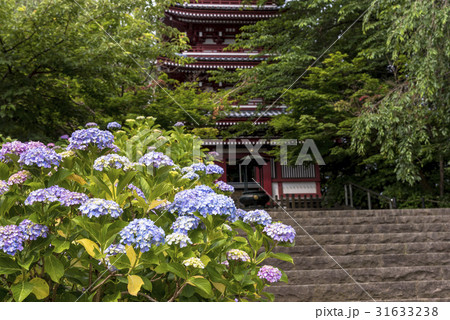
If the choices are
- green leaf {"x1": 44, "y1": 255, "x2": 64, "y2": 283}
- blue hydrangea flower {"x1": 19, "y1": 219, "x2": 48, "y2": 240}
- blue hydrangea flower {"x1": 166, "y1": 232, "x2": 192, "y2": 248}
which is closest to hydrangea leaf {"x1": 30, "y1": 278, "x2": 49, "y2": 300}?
green leaf {"x1": 44, "y1": 255, "x2": 64, "y2": 283}

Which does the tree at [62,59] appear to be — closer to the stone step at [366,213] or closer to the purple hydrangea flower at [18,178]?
the stone step at [366,213]

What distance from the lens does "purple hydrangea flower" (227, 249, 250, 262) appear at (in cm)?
179

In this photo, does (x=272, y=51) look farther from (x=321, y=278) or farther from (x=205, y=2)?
(x=321, y=278)

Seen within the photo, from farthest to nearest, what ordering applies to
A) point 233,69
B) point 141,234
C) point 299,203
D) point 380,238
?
point 233,69 → point 299,203 → point 380,238 → point 141,234

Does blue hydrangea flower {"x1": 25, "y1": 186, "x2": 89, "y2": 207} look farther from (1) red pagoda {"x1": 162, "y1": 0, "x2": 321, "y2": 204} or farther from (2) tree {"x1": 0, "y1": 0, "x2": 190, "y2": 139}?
(1) red pagoda {"x1": 162, "y1": 0, "x2": 321, "y2": 204}

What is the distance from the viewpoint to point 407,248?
4.88 m

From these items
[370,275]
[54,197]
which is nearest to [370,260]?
[370,275]

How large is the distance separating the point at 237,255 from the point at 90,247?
677 millimetres

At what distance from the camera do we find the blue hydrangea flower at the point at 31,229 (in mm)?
1492

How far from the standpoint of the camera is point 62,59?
6.07m

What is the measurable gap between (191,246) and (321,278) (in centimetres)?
284

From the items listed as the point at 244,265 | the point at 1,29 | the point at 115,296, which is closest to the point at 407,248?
the point at 244,265

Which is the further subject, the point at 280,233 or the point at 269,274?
the point at 269,274

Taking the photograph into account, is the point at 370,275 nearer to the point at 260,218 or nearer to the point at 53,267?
the point at 260,218
